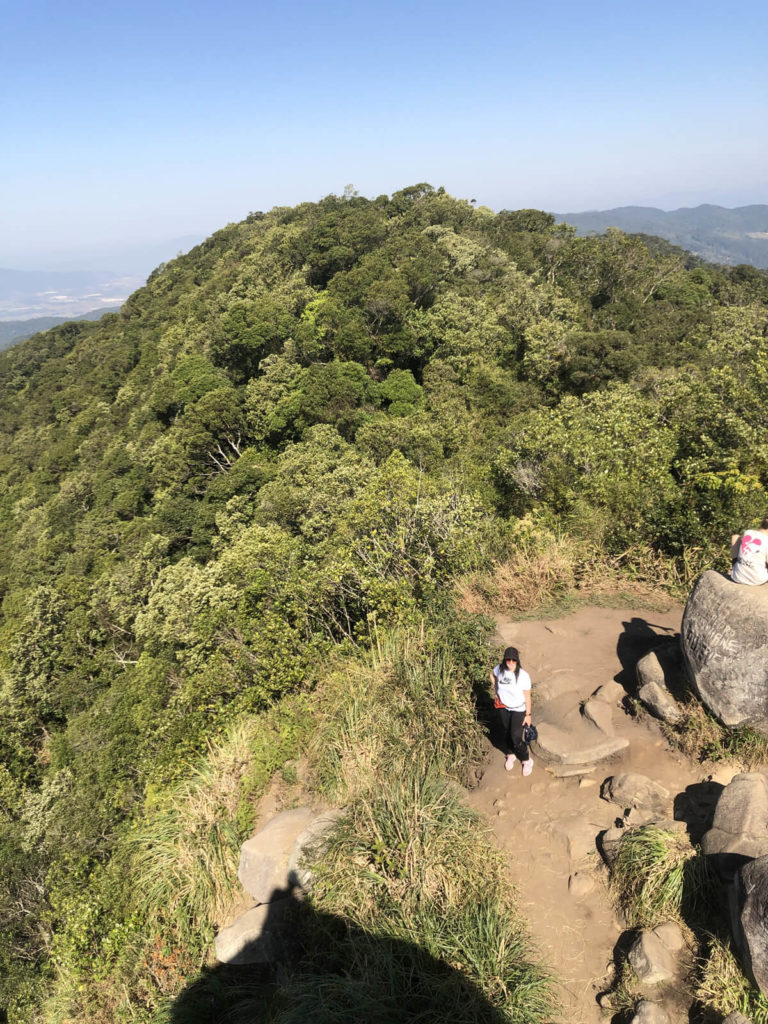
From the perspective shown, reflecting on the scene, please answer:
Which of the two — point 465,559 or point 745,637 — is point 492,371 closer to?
point 465,559

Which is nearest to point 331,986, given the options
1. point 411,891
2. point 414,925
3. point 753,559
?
point 414,925

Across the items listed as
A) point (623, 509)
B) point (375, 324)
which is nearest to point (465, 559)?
point (623, 509)

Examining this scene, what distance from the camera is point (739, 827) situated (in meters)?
5.14

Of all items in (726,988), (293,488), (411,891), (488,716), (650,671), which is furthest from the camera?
(293,488)

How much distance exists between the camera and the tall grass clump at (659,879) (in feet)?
16.6

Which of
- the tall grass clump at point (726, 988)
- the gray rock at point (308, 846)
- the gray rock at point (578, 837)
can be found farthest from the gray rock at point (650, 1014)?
the gray rock at point (308, 846)

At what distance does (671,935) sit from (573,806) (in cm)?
155

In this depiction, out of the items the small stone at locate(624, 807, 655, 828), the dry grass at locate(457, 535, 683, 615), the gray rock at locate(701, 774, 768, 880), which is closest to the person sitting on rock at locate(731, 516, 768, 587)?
the gray rock at locate(701, 774, 768, 880)

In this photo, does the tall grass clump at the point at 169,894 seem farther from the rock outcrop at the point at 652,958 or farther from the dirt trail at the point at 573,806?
the rock outcrop at the point at 652,958

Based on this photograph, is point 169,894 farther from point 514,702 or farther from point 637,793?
point 637,793

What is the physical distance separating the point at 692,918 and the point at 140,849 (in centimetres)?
656

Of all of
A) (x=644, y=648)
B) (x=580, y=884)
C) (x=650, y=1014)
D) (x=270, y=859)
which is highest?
(x=644, y=648)

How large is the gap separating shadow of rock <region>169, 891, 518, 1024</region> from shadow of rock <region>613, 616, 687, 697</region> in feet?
14.4

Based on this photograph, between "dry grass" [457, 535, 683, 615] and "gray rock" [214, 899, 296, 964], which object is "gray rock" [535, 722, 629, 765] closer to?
"dry grass" [457, 535, 683, 615]
